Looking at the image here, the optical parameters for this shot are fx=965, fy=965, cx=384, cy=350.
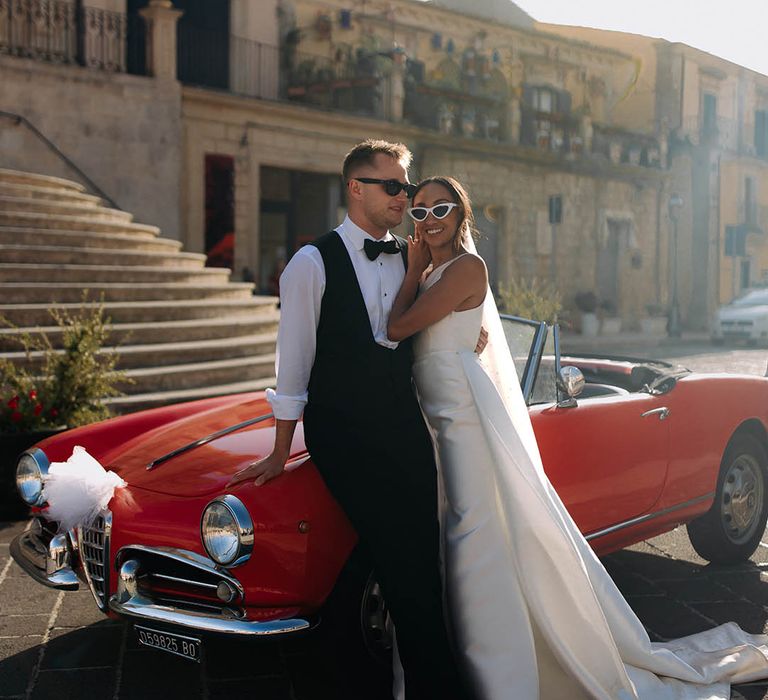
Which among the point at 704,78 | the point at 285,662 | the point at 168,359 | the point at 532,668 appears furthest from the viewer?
the point at 704,78

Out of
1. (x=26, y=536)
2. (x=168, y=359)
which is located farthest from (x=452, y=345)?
(x=168, y=359)

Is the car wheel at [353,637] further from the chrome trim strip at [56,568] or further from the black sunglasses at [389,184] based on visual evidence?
the black sunglasses at [389,184]

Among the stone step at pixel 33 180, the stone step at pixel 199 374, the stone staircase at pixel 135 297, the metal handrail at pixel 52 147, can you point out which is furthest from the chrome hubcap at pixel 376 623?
the metal handrail at pixel 52 147

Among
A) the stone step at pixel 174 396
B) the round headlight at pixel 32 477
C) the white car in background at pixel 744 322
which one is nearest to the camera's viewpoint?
the round headlight at pixel 32 477

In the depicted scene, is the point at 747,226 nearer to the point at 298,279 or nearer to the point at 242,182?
the point at 242,182

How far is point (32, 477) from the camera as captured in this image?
4.05m

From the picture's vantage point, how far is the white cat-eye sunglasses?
11.0ft

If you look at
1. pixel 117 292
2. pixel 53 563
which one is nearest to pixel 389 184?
pixel 53 563

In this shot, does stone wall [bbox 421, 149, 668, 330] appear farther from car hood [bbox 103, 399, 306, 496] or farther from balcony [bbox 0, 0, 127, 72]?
car hood [bbox 103, 399, 306, 496]

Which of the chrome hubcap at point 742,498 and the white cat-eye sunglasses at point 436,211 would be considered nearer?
the white cat-eye sunglasses at point 436,211

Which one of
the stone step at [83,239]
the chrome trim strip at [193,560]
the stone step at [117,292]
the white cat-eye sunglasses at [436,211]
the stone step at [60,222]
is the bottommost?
the chrome trim strip at [193,560]

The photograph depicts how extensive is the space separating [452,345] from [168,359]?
6.29m

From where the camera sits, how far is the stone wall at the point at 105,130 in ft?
46.0

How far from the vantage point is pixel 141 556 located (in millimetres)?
3299
